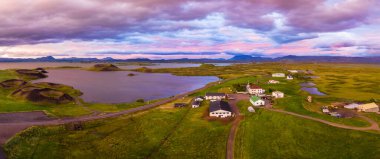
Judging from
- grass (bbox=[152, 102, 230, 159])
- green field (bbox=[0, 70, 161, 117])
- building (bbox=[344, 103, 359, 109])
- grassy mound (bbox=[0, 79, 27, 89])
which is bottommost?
grass (bbox=[152, 102, 230, 159])

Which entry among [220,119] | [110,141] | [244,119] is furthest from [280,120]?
[110,141]

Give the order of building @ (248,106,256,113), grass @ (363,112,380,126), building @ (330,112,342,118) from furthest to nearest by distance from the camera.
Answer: building @ (248,106,256,113) < building @ (330,112,342,118) < grass @ (363,112,380,126)

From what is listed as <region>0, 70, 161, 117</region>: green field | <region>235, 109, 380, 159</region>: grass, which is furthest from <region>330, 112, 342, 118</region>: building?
<region>0, 70, 161, 117</region>: green field

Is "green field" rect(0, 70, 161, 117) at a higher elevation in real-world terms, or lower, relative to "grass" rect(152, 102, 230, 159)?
higher

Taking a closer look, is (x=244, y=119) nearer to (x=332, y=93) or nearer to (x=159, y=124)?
(x=159, y=124)

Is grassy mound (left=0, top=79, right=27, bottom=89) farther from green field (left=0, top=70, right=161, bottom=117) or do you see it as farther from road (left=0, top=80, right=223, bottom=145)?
road (left=0, top=80, right=223, bottom=145)

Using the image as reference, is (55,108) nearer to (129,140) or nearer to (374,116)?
(129,140)

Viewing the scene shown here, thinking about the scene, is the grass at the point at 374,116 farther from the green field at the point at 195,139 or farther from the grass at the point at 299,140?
the grass at the point at 299,140
